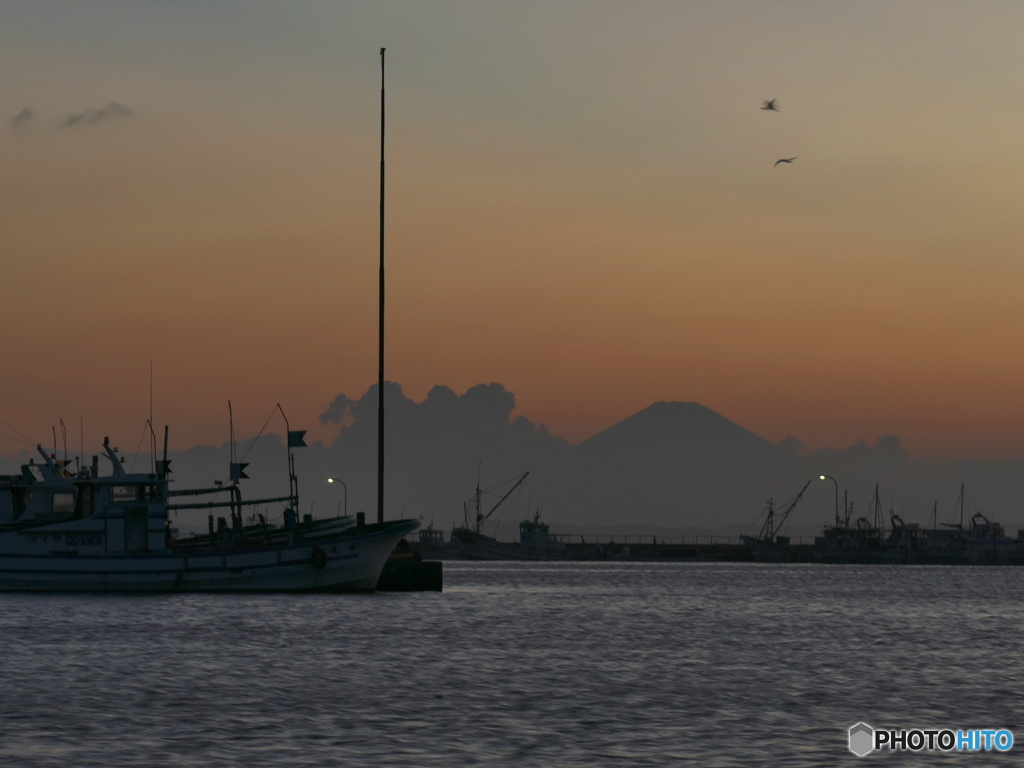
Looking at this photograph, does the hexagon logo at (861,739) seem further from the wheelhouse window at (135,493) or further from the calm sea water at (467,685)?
the wheelhouse window at (135,493)

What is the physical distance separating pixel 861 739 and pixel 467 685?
1444 cm

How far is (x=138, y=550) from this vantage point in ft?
252

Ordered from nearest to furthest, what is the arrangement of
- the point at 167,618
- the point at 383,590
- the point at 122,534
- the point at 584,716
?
the point at 584,716 → the point at 167,618 → the point at 122,534 → the point at 383,590

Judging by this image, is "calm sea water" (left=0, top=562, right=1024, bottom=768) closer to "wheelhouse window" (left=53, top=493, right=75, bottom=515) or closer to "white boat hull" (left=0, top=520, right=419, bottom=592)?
"white boat hull" (left=0, top=520, right=419, bottom=592)

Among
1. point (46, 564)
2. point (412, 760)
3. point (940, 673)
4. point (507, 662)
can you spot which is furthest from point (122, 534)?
point (412, 760)

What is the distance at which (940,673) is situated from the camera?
50.2 meters

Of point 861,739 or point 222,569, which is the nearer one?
point 861,739

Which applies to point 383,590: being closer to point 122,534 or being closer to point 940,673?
point 122,534

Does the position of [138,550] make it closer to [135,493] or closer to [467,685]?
[135,493]

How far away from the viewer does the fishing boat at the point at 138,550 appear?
7594 cm

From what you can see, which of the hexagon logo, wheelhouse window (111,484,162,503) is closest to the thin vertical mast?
wheelhouse window (111,484,162,503)

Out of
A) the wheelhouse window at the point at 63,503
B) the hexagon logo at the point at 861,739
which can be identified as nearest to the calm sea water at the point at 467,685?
the hexagon logo at the point at 861,739

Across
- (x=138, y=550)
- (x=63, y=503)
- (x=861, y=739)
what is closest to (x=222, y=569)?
(x=138, y=550)

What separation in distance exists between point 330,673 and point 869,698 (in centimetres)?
1712
